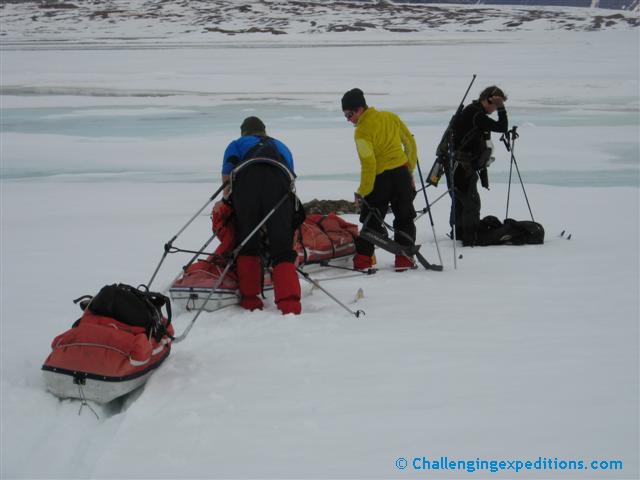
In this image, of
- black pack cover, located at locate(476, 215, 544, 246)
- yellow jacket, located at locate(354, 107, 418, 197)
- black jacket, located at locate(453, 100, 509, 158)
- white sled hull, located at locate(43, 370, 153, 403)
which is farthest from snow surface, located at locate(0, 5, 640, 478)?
black jacket, located at locate(453, 100, 509, 158)

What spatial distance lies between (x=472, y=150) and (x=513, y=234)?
81 centimetres

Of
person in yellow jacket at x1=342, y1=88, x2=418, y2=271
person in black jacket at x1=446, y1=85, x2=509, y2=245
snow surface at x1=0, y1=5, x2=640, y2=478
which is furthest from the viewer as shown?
person in black jacket at x1=446, y1=85, x2=509, y2=245

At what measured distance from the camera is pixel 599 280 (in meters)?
4.69

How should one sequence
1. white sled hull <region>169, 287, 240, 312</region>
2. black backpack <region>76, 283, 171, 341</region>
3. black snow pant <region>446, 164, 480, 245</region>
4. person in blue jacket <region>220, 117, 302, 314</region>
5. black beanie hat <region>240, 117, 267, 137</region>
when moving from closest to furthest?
black backpack <region>76, 283, 171, 341</region>, person in blue jacket <region>220, 117, 302, 314</region>, white sled hull <region>169, 287, 240, 312</region>, black beanie hat <region>240, 117, 267, 137</region>, black snow pant <region>446, 164, 480, 245</region>

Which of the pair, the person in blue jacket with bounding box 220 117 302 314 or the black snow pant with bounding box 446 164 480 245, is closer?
the person in blue jacket with bounding box 220 117 302 314

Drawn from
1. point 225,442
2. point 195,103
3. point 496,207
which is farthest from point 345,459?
point 195,103

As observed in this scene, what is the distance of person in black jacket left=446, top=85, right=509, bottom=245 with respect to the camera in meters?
5.53

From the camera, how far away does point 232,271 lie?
4266 millimetres

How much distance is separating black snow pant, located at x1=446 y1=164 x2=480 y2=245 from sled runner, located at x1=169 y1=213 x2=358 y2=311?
3.49 ft

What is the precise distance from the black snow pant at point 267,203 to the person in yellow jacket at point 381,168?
0.97 metres

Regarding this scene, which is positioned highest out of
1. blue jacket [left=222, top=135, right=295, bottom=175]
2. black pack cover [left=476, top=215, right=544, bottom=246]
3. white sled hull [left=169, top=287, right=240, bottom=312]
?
blue jacket [left=222, top=135, right=295, bottom=175]

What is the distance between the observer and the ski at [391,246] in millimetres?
4922

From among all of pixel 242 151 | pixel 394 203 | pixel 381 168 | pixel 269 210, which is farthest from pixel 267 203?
pixel 394 203

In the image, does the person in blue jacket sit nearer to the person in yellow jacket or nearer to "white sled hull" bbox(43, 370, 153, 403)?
the person in yellow jacket
